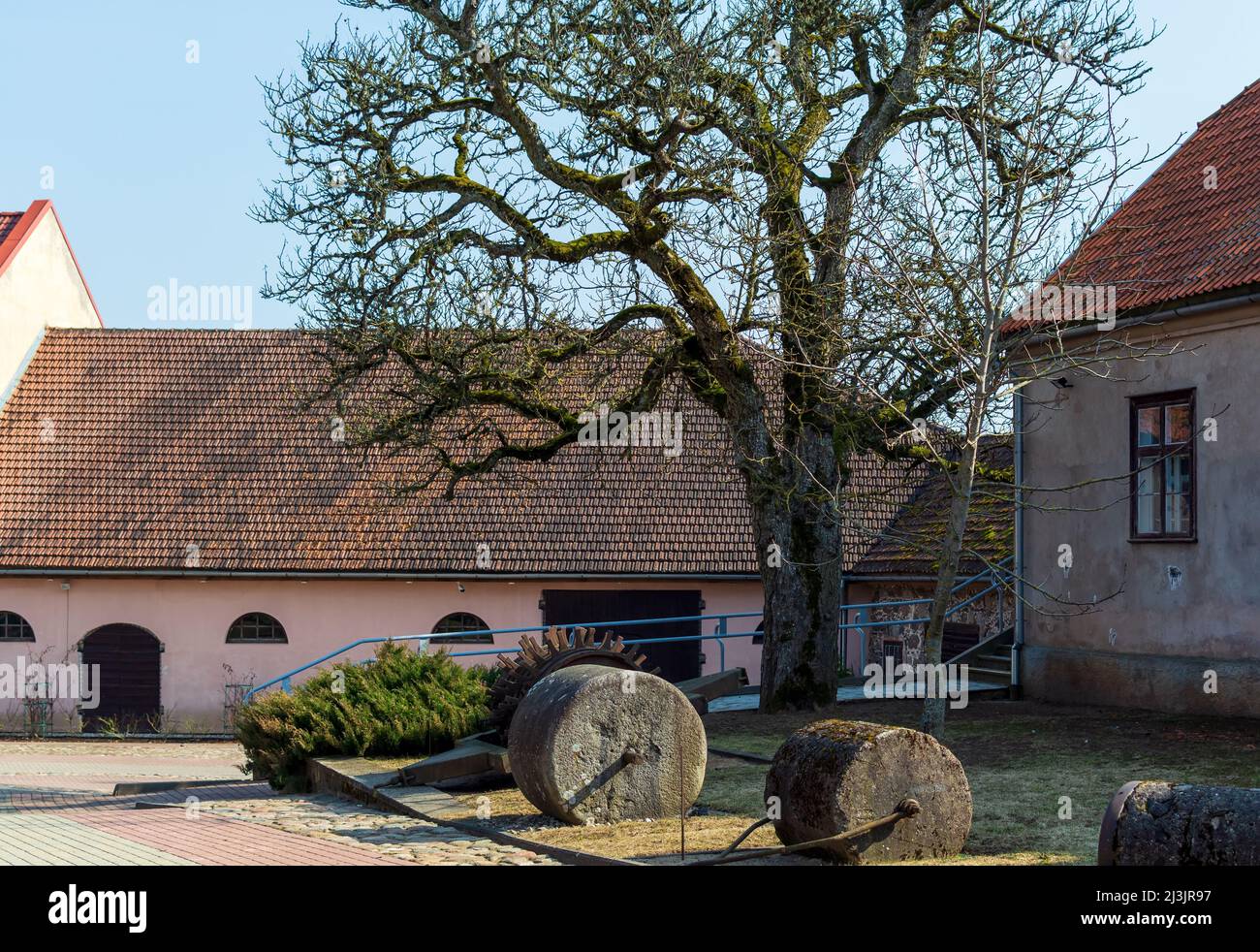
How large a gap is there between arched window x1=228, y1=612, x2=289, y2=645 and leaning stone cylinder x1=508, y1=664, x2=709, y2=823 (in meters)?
17.0

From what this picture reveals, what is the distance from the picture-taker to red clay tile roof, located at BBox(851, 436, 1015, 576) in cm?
2033

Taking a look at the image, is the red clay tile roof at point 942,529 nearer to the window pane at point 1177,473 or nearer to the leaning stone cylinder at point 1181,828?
the window pane at point 1177,473

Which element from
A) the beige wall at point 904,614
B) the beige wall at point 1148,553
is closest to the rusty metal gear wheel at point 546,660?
the beige wall at point 1148,553

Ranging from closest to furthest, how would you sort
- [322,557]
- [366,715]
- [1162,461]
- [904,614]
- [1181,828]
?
[1181,828], [366,715], [1162,461], [904,614], [322,557]

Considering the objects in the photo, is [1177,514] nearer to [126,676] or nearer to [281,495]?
[281,495]

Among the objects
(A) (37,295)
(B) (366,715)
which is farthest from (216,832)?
(A) (37,295)

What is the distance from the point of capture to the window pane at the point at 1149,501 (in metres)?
15.9

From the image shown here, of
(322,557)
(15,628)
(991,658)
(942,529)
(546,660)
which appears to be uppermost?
(942,529)

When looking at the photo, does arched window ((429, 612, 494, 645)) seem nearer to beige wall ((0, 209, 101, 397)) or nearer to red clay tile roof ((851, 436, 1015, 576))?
red clay tile roof ((851, 436, 1015, 576))

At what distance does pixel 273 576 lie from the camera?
1038 inches

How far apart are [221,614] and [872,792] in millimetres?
20621

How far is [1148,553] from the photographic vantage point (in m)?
15.9

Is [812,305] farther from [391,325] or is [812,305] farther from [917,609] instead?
[917,609]
